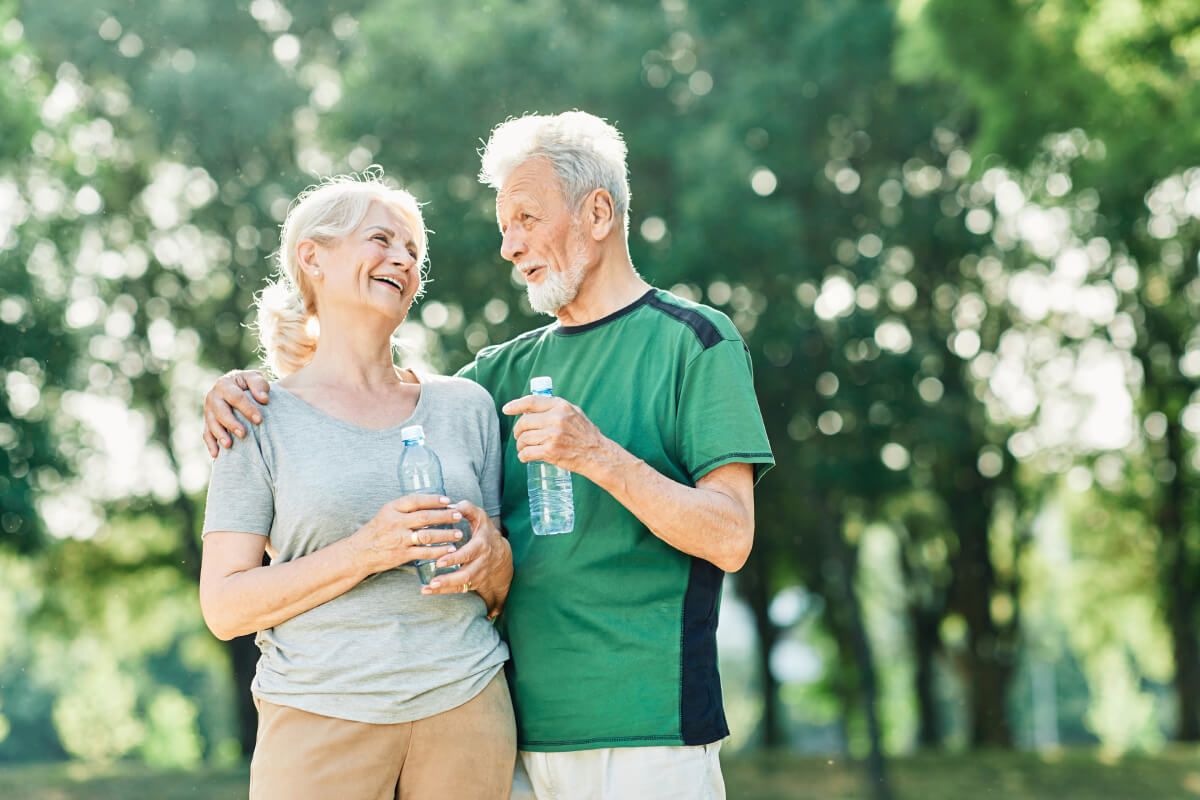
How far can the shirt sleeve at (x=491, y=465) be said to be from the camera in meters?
3.25

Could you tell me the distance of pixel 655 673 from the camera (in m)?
3.10

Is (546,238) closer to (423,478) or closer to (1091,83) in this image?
(423,478)

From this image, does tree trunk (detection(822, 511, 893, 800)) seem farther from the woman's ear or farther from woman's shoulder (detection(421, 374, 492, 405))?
the woman's ear

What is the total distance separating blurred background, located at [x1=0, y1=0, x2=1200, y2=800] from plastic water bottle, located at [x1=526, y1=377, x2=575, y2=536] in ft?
31.0

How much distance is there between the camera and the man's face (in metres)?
3.37

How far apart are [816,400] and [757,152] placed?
2880 mm

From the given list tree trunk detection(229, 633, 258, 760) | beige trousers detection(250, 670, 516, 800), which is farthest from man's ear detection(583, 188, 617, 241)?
tree trunk detection(229, 633, 258, 760)

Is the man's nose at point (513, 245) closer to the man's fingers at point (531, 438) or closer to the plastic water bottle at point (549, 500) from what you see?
the plastic water bottle at point (549, 500)

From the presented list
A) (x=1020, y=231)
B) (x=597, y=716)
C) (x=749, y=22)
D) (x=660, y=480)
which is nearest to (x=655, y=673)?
(x=597, y=716)

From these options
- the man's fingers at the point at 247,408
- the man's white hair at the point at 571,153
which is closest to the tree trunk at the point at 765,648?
the man's white hair at the point at 571,153

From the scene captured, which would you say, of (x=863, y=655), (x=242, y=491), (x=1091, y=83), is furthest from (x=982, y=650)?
(x=242, y=491)

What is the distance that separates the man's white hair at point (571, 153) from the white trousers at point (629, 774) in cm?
133

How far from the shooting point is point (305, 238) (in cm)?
324

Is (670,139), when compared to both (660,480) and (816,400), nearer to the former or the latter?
(816,400)
